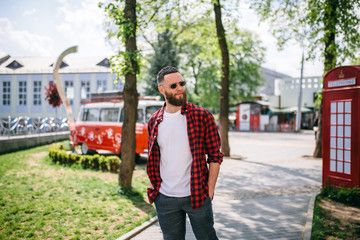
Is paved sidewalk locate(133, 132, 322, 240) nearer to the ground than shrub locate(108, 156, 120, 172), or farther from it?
nearer to the ground

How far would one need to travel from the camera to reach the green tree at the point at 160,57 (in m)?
26.8

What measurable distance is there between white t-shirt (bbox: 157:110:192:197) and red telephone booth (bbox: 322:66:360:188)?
5.11 m

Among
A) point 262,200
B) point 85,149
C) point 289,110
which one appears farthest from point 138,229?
point 289,110

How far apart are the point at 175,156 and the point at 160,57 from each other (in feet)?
82.6

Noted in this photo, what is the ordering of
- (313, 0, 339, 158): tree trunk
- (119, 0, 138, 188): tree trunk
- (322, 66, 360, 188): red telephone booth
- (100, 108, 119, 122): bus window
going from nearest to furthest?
(322, 66, 360, 188): red telephone booth
(119, 0, 138, 188): tree trunk
(313, 0, 339, 158): tree trunk
(100, 108, 119, 122): bus window

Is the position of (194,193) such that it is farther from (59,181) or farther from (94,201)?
(59,181)

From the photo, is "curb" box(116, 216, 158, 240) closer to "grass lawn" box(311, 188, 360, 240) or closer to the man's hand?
the man's hand

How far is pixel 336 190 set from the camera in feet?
20.4

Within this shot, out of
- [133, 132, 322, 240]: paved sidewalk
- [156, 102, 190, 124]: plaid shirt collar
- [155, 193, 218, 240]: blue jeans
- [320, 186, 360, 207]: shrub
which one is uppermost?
[156, 102, 190, 124]: plaid shirt collar

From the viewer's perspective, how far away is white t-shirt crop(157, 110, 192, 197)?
8.11ft

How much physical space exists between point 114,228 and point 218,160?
294 cm

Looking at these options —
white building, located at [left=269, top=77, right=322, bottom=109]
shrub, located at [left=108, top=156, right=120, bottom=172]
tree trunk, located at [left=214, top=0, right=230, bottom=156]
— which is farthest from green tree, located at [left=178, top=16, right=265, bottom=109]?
shrub, located at [left=108, top=156, right=120, bottom=172]

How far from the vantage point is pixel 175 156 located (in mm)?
2492

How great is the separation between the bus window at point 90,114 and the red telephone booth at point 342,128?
974 centimetres
